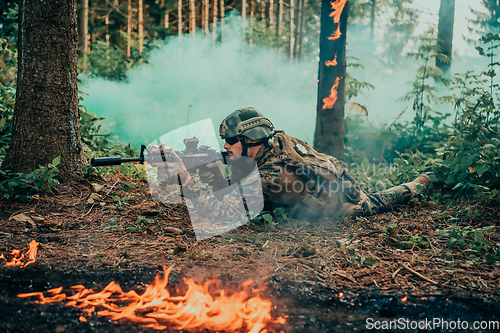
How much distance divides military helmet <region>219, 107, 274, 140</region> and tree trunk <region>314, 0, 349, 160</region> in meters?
2.45

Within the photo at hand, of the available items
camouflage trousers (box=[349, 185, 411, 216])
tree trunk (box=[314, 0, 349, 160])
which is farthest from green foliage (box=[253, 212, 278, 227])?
tree trunk (box=[314, 0, 349, 160])

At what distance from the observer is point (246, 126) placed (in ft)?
12.1

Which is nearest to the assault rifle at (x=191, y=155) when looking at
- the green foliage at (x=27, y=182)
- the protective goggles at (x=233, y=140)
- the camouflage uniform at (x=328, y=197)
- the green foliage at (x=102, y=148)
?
the protective goggles at (x=233, y=140)

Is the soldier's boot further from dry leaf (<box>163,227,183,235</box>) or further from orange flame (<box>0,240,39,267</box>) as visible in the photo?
orange flame (<box>0,240,39,267</box>)

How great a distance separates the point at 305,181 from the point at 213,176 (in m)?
1.03

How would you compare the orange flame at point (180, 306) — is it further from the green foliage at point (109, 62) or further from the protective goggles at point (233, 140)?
the green foliage at point (109, 62)

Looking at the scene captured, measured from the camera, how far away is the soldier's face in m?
3.80

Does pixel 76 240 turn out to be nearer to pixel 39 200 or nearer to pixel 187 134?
pixel 39 200

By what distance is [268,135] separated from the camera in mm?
3787

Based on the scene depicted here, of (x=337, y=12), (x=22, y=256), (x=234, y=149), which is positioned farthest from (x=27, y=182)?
(x=337, y=12)

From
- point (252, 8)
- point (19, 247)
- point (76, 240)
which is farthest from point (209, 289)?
point (252, 8)

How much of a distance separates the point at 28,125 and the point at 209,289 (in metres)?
2.88

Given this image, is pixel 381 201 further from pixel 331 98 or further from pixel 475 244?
pixel 331 98

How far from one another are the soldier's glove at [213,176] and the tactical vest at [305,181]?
0.56 m
